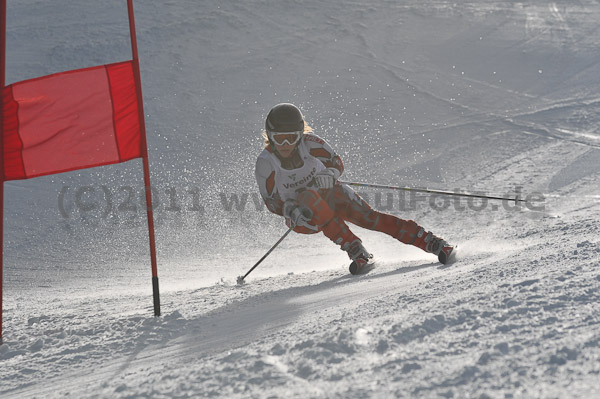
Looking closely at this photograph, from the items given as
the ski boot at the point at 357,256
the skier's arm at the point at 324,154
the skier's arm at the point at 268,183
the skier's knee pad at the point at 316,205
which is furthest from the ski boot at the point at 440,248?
the skier's arm at the point at 268,183

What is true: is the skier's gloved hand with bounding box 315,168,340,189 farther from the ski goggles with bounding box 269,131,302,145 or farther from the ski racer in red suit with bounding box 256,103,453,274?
the ski goggles with bounding box 269,131,302,145

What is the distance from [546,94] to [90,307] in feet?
28.0

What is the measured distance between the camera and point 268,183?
4.82 metres

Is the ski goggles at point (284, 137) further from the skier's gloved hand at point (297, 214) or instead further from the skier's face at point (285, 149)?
the skier's gloved hand at point (297, 214)

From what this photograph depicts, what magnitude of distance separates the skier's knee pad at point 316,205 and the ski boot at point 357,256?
0.26m

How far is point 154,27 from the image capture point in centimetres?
1109

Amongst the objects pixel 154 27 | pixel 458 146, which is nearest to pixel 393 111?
pixel 458 146

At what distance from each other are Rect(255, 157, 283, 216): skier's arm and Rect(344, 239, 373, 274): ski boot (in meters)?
0.59

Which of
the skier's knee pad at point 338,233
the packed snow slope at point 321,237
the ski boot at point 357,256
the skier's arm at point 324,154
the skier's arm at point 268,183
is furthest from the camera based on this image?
the skier's arm at point 324,154

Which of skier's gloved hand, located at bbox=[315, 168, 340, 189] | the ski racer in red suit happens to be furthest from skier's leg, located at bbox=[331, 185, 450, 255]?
skier's gloved hand, located at bbox=[315, 168, 340, 189]

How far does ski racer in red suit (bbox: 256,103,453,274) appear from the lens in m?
4.64

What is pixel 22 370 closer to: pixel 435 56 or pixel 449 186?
pixel 449 186

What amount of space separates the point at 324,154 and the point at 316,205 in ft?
1.75

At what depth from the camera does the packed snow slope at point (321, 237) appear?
2367mm
